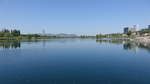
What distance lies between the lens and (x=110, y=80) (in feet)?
28.7

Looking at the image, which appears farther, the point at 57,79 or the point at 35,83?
the point at 57,79

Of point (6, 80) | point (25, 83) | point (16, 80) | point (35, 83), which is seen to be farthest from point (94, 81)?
point (6, 80)

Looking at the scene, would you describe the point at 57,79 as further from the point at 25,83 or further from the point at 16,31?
the point at 16,31

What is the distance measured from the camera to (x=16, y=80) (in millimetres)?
8641

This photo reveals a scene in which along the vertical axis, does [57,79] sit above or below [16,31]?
below

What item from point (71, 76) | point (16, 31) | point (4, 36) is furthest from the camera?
point (16, 31)

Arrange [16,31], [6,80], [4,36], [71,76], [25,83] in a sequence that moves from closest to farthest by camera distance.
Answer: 1. [25,83]
2. [6,80]
3. [71,76]
4. [4,36]
5. [16,31]

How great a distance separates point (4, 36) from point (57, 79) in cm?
7784

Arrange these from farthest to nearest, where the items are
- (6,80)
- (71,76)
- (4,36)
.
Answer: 1. (4,36)
2. (71,76)
3. (6,80)

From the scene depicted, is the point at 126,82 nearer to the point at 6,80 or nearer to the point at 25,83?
the point at 25,83

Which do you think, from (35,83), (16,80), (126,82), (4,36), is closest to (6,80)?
(16,80)

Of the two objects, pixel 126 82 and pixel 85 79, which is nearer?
pixel 126 82

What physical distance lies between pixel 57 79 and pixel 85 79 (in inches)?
70.7

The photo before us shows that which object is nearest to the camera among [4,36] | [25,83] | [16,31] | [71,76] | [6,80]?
[25,83]
